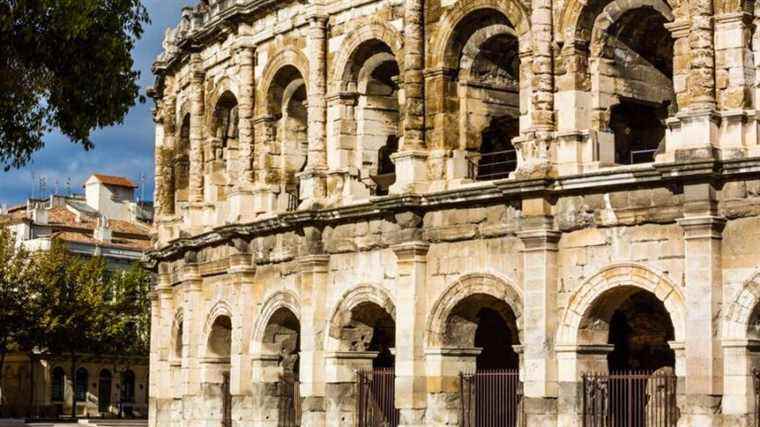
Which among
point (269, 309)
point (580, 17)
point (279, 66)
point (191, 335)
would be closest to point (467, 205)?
point (580, 17)

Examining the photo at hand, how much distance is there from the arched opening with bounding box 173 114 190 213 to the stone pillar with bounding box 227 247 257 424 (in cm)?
568

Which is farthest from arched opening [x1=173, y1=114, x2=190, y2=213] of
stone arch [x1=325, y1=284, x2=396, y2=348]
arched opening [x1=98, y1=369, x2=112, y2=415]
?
arched opening [x1=98, y1=369, x2=112, y2=415]

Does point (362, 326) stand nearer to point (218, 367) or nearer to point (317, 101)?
point (317, 101)

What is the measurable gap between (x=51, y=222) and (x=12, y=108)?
4753cm

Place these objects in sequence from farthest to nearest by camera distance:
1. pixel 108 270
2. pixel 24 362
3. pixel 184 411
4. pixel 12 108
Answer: pixel 108 270 → pixel 24 362 → pixel 184 411 → pixel 12 108

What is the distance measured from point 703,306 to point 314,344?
8.40 meters

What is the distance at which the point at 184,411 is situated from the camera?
32500mm

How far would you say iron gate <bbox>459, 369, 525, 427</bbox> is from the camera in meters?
24.6

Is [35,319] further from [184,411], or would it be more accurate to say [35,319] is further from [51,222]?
[184,411]

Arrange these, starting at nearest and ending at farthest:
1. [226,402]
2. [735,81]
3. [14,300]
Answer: [735,81], [226,402], [14,300]

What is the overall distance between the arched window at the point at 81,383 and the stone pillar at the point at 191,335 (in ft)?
88.7

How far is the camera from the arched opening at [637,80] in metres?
23.6

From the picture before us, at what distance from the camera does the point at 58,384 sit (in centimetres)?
5794

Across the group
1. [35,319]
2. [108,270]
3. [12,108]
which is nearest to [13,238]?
[35,319]
